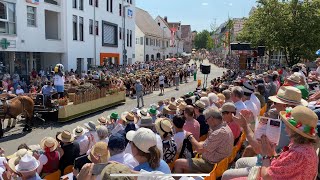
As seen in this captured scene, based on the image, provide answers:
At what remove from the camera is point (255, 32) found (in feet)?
94.3

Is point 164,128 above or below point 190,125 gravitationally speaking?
above

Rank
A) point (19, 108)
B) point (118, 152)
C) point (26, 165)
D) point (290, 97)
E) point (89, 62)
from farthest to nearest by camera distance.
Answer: point (89, 62) → point (19, 108) → point (290, 97) → point (118, 152) → point (26, 165)

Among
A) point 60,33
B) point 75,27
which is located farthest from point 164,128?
point 75,27

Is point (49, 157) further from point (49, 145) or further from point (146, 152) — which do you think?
point (146, 152)

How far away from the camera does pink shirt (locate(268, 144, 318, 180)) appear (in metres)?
3.36

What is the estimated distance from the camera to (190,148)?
20.3 ft

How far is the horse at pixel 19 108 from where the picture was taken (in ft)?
41.9

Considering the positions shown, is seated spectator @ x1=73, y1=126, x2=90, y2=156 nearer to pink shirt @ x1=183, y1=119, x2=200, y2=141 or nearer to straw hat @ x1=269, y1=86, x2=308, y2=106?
pink shirt @ x1=183, y1=119, x2=200, y2=141

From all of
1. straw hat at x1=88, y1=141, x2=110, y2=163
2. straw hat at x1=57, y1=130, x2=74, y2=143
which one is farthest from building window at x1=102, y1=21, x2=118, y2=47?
straw hat at x1=88, y1=141, x2=110, y2=163

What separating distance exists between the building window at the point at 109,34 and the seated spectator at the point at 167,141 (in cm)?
3307

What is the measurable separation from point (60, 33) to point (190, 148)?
26237mm

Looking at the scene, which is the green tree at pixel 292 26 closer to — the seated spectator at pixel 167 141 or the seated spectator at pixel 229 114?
the seated spectator at pixel 229 114

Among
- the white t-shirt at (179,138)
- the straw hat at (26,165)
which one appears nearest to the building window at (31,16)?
the white t-shirt at (179,138)

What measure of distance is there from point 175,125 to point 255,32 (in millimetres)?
24377
